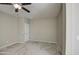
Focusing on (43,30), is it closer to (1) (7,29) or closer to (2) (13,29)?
(2) (13,29)

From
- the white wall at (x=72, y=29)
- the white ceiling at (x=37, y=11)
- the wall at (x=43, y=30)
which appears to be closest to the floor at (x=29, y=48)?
the wall at (x=43, y=30)

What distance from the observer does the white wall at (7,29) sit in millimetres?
3311

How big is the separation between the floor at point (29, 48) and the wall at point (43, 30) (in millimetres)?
192

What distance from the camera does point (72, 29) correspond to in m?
2.44

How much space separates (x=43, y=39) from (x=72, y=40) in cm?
109

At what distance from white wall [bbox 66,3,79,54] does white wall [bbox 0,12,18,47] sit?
2.00 m

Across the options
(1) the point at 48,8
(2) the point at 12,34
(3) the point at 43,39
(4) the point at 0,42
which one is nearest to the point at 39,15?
(1) the point at 48,8

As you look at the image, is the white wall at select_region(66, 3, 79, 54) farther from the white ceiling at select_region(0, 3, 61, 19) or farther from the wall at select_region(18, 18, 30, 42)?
the wall at select_region(18, 18, 30, 42)

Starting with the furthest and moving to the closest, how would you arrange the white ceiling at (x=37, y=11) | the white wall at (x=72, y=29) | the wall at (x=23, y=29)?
the wall at (x=23, y=29) < the white ceiling at (x=37, y=11) < the white wall at (x=72, y=29)

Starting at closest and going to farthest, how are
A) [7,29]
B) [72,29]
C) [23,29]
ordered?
[72,29], [23,29], [7,29]

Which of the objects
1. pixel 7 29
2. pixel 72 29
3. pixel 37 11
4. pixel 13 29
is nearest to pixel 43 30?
pixel 37 11

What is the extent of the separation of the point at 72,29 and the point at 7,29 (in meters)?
2.59

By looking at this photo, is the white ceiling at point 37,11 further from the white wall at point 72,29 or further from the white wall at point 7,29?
the white wall at point 72,29

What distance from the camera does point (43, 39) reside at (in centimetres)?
314
